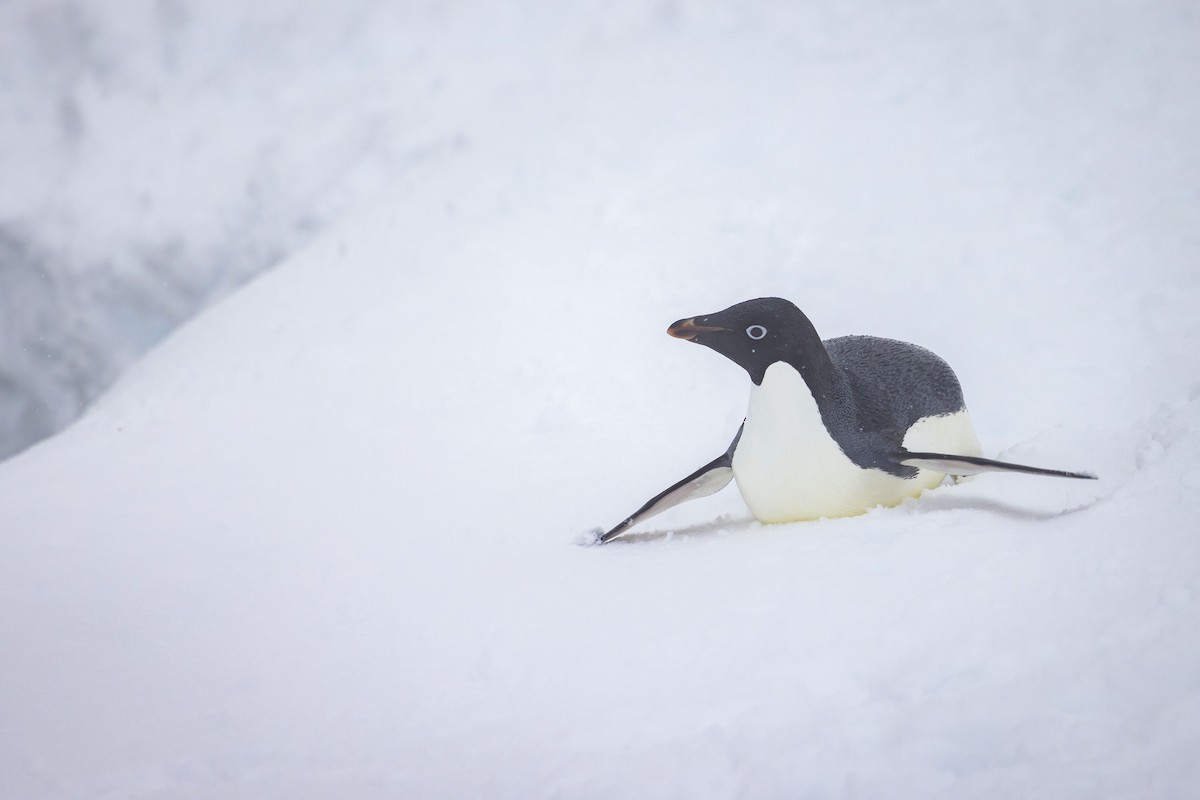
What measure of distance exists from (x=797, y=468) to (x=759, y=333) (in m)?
0.18

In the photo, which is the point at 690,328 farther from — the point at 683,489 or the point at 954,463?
the point at 954,463

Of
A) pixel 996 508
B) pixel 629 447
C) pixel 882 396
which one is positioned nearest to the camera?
pixel 996 508

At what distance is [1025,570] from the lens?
821 millimetres

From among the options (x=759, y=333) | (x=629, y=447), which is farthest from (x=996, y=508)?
(x=629, y=447)

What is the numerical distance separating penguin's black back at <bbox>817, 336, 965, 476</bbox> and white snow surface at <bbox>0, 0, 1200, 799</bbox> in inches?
3.4

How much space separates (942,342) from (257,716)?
1475 millimetres

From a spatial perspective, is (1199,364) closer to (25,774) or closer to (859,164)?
(859,164)

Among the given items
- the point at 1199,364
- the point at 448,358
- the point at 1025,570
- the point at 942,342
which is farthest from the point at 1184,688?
the point at 448,358

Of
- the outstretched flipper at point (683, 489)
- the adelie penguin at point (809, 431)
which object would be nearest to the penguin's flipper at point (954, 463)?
the adelie penguin at point (809, 431)

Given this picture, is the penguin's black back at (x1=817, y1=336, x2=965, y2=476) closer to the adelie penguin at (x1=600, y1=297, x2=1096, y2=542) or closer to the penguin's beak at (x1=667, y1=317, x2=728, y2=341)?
the adelie penguin at (x1=600, y1=297, x2=1096, y2=542)

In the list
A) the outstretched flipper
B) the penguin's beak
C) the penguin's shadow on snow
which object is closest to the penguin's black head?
the penguin's beak

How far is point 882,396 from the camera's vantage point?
118 centimetres

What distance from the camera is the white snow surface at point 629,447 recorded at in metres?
0.70

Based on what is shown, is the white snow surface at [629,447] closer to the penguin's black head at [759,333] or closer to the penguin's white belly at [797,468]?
the penguin's white belly at [797,468]
